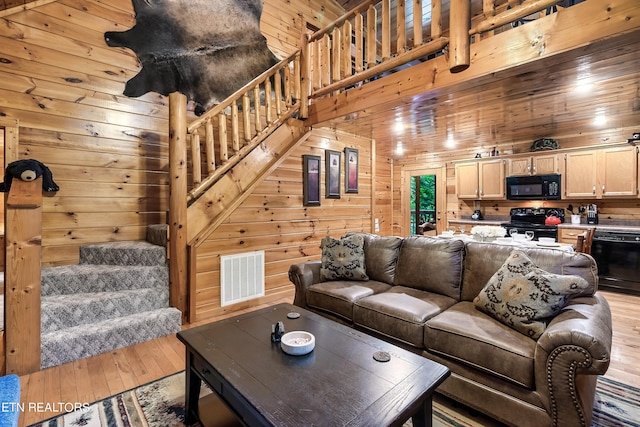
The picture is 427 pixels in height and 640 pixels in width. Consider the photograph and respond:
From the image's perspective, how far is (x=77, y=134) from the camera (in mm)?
3299

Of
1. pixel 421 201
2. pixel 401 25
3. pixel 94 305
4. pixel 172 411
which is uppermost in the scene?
pixel 401 25

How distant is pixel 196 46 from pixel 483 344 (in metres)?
4.62

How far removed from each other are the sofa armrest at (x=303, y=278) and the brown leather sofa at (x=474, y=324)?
10 millimetres

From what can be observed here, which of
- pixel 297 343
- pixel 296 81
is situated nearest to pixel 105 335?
pixel 297 343

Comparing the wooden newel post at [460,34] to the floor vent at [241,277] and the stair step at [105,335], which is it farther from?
the stair step at [105,335]

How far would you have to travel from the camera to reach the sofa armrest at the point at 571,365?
55.2 inches

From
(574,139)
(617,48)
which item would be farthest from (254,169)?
(574,139)

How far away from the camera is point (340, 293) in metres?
2.75

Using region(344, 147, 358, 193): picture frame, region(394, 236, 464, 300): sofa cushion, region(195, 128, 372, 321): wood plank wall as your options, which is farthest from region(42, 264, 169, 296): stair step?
region(344, 147, 358, 193): picture frame

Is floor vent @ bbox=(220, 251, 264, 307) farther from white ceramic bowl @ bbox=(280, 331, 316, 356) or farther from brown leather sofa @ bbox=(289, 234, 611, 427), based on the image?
white ceramic bowl @ bbox=(280, 331, 316, 356)

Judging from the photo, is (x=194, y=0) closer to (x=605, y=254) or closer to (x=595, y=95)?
(x=595, y=95)

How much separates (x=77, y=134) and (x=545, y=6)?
14.7 feet

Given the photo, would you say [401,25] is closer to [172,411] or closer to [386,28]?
[386,28]

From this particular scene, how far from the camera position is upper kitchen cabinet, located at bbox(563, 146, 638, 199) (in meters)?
4.49
